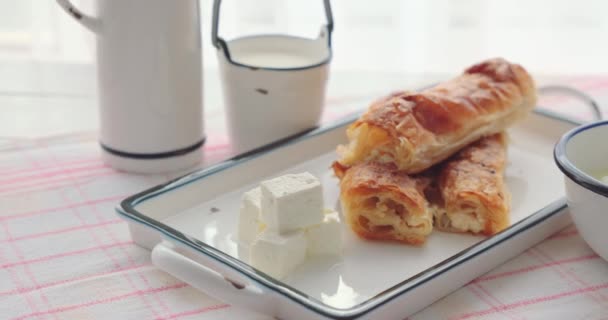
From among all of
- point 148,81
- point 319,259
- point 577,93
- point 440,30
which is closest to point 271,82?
point 148,81

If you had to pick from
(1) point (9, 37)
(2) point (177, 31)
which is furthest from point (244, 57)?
(1) point (9, 37)

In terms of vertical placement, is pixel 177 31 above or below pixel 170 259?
above

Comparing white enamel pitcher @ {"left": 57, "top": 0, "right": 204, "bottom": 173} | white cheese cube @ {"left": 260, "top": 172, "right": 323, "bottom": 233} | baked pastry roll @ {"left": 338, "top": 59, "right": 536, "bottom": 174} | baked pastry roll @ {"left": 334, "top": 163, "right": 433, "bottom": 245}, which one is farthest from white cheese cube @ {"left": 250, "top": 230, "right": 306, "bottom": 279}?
white enamel pitcher @ {"left": 57, "top": 0, "right": 204, "bottom": 173}

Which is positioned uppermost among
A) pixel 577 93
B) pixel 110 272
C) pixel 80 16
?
pixel 80 16

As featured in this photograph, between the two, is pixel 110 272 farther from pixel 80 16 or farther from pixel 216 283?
pixel 80 16

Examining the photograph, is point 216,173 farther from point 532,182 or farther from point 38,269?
point 532,182

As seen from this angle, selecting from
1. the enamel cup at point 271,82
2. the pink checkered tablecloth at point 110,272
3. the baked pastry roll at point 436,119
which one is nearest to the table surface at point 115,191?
the pink checkered tablecloth at point 110,272

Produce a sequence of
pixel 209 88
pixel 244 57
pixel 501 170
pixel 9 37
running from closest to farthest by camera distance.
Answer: pixel 501 170, pixel 244 57, pixel 9 37, pixel 209 88
